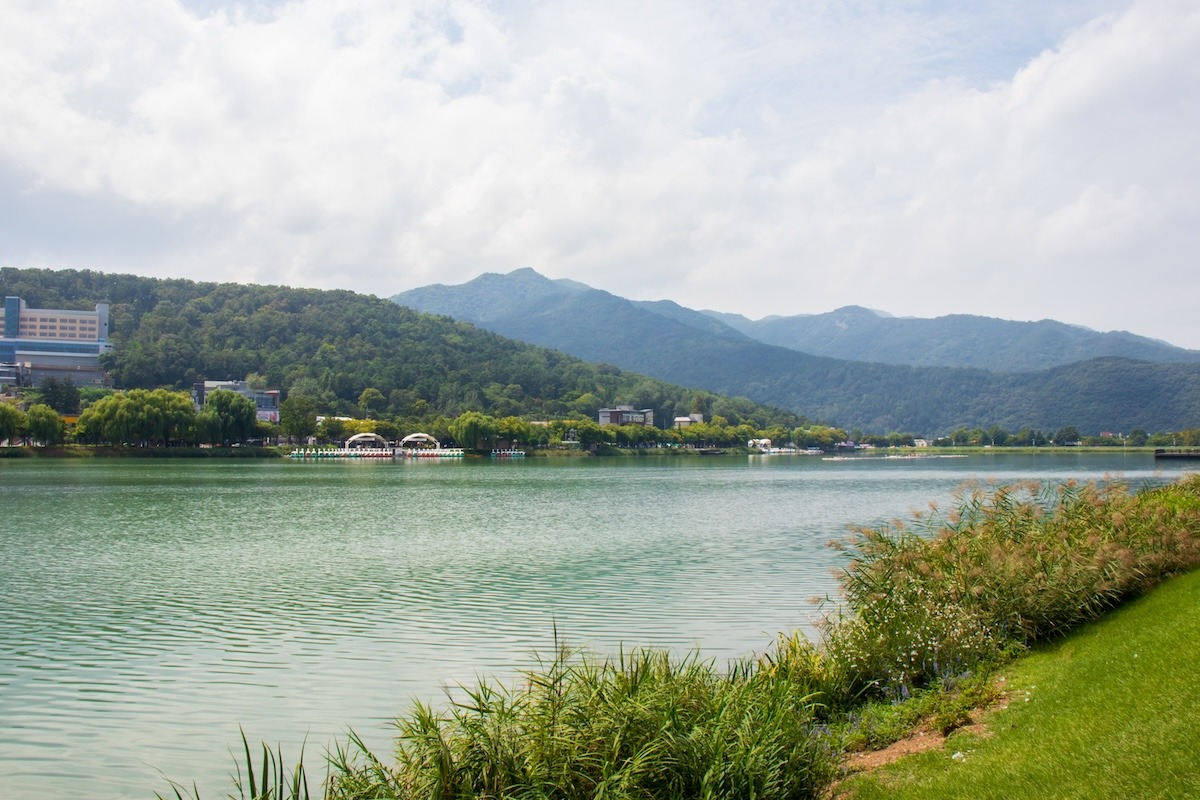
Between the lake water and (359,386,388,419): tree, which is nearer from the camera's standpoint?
the lake water

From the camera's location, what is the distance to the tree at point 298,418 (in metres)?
128

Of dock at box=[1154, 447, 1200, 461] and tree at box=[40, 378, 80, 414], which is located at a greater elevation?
tree at box=[40, 378, 80, 414]

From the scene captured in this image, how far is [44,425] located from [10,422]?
280cm

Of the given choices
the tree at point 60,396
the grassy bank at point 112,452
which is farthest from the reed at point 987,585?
the tree at point 60,396

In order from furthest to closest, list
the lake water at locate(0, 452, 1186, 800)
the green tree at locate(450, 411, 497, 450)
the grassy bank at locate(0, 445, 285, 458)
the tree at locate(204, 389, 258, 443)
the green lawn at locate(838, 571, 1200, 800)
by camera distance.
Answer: the green tree at locate(450, 411, 497, 450) < the tree at locate(204, 389, 258, 443) < the grassy bank at locate(0, 445, 285, 458) < the lake water at locate(0, 452, 1186, 800) < the green lawn at locate(838, 571, 1200, 800)

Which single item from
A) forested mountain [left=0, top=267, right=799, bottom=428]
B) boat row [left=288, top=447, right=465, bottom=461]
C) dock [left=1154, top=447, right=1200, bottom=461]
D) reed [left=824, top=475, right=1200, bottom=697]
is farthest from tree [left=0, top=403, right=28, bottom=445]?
dock [left=1154, top=447, right=1200, bottom=461]

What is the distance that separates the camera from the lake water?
10586 mm

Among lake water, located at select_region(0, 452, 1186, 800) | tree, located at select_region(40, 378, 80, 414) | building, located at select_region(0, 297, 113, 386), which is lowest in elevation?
lake water, located at select_region(0, 452, 1186, 800)

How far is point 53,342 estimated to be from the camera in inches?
6260

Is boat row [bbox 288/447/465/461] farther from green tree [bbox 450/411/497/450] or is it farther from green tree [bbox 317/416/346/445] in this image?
green tree [bbox 317/416/346/445]

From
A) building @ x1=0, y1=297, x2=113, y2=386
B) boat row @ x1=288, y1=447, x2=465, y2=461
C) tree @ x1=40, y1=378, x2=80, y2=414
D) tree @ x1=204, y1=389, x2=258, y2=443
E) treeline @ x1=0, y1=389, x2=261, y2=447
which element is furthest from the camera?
building @ x1=0, y1=297, x2=113, y2=386

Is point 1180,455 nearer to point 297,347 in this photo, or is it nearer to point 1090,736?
point 1090,736

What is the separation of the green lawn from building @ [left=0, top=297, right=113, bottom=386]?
533 ft

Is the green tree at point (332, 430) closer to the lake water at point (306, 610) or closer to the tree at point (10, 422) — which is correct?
the tree at point (10, 422)
